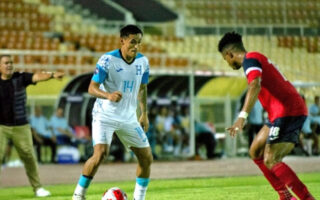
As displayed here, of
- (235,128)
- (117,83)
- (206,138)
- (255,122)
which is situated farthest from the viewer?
(206,138)

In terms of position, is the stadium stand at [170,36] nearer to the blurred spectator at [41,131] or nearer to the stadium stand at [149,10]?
the stadium stand at [149,10]

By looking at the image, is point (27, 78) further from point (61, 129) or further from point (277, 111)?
point (61, 129)

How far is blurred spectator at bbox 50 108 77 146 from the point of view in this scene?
24.2 m

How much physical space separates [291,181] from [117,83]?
2.46 m

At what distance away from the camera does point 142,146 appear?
9969 millimetres

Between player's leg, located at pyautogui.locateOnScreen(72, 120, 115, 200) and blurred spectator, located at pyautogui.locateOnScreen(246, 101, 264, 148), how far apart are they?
48.8ft

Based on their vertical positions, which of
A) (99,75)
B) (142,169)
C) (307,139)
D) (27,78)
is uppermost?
(99,75)

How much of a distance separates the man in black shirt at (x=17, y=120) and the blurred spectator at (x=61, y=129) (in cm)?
1032

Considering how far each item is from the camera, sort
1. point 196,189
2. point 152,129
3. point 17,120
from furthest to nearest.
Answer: point 152,129, point 196,189, point 17,120

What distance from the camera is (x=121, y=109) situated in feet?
32.6

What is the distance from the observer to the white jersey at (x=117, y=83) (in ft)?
32.2

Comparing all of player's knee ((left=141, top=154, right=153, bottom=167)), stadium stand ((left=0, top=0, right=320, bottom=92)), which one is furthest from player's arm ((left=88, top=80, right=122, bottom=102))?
stadium stand ((left=0, top=0, right=320, bottom=92))

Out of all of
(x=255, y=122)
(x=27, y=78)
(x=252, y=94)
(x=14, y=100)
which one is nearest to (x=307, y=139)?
(x=255, y=122)

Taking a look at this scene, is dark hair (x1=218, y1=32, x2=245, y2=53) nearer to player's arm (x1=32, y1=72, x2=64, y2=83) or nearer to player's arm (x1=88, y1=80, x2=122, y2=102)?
player's arm (x1=88, y1=80, x2=122, y2=102)
